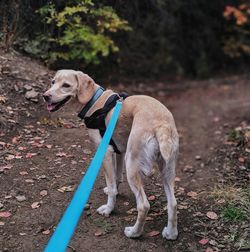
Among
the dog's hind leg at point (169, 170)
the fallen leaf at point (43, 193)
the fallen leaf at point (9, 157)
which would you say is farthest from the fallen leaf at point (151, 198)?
the fallen leaf at point (9, 157)

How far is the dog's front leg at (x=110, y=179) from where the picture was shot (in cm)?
447

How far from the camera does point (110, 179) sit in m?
4.47

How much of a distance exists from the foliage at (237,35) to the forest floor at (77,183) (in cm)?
605

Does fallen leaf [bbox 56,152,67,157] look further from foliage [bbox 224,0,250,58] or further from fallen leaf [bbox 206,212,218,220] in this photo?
foliage [bbox 224,0,250,58]

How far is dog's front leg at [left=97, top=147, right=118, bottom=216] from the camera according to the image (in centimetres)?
447

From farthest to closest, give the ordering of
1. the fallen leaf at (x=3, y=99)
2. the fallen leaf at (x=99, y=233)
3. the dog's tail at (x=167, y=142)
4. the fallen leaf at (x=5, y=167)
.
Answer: the fallen leaf at (x=3, y=99)
the fallen leaf at (x=5, y=167)
the fallen leaf at (x=99, y=233)
the dog's tail at (x=167, y=142)

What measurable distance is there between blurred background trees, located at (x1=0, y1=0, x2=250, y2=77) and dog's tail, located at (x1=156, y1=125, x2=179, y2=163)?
3.21m

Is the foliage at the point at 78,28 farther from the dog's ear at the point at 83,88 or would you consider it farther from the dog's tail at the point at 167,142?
the dog's tail at the point at 167,142

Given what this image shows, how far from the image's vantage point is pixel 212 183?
18.5ft

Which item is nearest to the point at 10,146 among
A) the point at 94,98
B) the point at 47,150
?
the point at 47,150

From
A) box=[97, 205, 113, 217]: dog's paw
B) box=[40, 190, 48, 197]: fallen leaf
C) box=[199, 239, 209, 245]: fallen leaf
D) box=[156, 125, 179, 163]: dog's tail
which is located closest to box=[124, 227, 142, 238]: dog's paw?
box=[97, 205, 113, 217]: dog's paw

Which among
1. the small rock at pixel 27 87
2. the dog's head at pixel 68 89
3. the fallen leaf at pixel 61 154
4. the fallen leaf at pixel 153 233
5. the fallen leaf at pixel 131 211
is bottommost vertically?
the fallen leaf at pixel 61 154

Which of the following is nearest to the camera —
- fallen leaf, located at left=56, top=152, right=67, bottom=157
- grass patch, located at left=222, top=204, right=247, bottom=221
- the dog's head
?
the dog's head

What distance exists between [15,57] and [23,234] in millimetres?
3985
